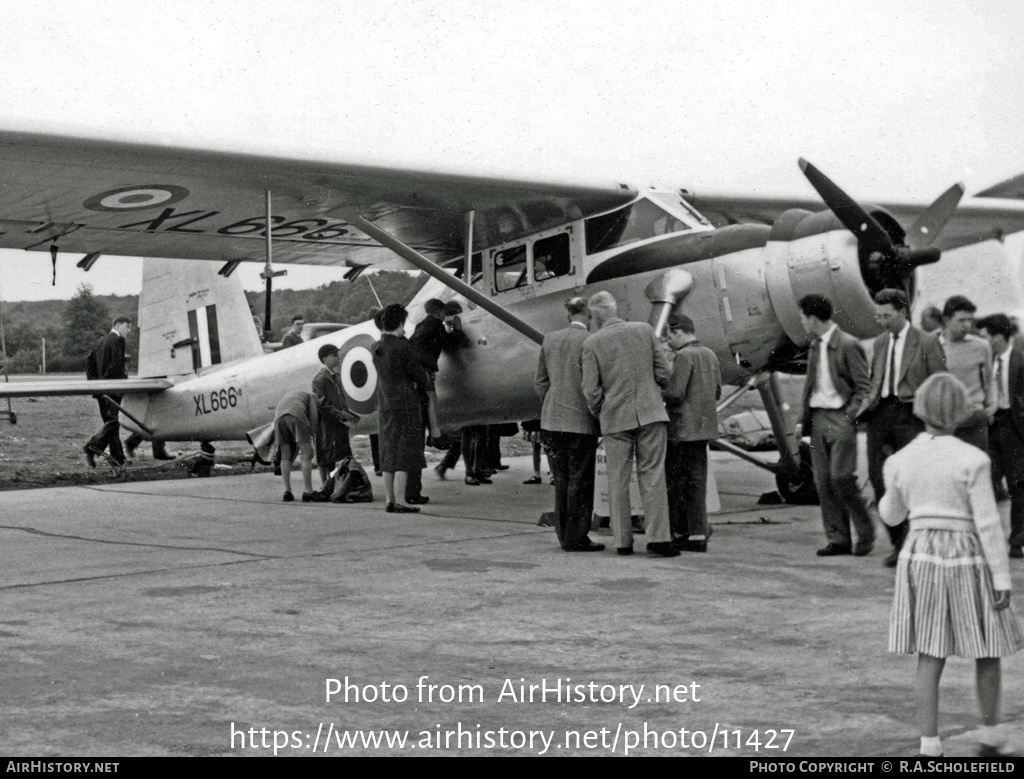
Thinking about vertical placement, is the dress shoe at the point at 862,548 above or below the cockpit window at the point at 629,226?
below

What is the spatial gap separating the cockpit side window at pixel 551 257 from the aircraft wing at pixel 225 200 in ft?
0.63

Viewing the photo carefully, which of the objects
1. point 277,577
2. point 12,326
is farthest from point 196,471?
point 12,326

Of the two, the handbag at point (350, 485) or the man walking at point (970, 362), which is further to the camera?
the handbag at point (350, 485)

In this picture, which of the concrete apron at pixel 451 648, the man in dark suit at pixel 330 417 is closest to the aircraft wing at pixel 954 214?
the man in dark suit at pixel 330 417

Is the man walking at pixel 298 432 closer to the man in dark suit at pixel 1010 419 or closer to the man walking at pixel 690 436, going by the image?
the man walking at pixel 690 436

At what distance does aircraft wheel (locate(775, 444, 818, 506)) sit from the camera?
11930mm

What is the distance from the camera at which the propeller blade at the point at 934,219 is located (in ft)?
31.7

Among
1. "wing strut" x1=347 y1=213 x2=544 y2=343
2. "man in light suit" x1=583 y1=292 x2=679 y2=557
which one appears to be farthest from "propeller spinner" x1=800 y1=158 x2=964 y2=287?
"wing strut" x1=347 y1=213 x2=544 y2=343

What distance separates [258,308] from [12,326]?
86.9ft

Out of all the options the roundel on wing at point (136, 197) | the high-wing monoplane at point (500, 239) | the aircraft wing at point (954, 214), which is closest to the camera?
the high-wing monoplane at point (500, 239)

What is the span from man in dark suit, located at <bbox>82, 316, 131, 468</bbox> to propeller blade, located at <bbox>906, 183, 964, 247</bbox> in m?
11.6

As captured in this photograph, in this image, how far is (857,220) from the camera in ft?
31.1

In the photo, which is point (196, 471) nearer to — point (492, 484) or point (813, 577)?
point (492, 484)

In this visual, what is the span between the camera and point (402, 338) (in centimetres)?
1187
